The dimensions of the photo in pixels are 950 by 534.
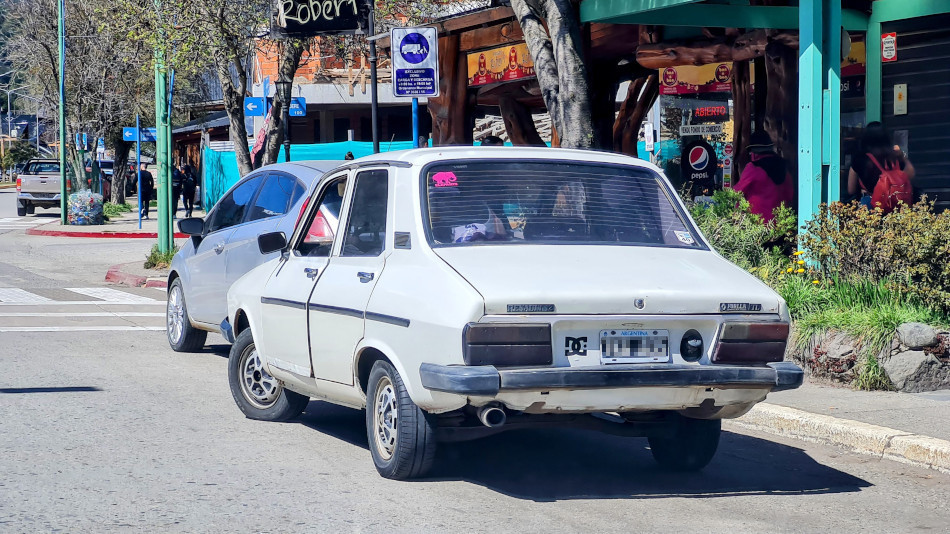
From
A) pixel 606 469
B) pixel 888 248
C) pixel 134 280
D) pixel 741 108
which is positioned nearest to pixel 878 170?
pixel 741 108

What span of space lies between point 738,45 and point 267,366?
29.8 ft

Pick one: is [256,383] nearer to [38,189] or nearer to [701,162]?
[701,162]

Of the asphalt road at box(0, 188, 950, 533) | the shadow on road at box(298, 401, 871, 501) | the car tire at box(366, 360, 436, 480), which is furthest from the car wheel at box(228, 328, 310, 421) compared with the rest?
the car tire at box(366, 360, 436, 480)

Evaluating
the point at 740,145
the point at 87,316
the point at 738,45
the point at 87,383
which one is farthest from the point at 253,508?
the point at 740,145

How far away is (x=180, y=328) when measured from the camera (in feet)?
37.0

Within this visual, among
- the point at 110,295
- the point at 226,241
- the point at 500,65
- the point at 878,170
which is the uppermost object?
the point at 500,65

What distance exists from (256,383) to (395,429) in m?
2.24

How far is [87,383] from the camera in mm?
9312

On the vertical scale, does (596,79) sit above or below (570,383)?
above

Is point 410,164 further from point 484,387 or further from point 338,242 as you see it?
point 484,387

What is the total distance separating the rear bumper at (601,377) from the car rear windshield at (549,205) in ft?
2.94

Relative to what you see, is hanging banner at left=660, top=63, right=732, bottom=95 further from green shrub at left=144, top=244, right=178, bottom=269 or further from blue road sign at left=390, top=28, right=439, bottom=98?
green shrub at left=144, top=244, right=178, bottom=269

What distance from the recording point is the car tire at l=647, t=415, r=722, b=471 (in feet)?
21.3

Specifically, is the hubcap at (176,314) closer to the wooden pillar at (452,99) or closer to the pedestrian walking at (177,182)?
the wooden pillar at (452,99)
